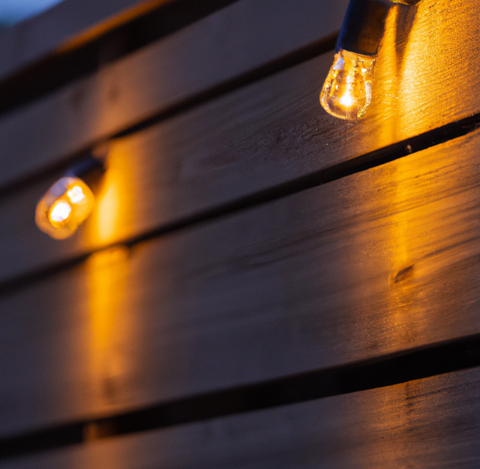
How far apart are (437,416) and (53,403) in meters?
0.88

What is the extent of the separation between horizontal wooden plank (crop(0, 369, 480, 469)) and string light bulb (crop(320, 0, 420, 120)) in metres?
0.46

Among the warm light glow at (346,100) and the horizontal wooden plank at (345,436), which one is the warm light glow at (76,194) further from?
the warm light glow at (346,100)

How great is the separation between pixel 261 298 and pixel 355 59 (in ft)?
1.53

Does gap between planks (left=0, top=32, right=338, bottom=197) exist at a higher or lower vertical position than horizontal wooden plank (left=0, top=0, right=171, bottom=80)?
lower

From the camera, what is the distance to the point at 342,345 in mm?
855

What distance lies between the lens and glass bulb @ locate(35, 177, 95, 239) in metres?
1.16

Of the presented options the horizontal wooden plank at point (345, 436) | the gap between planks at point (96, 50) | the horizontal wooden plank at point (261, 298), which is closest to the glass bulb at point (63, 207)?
the horizontal wooden plank at point (261, 298)

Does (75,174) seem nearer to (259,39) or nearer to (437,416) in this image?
(259,39)

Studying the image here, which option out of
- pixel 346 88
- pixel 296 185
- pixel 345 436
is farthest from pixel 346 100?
pixel 345 436

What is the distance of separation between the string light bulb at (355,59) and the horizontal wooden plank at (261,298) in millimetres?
142

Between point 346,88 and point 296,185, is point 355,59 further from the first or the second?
point 296,185

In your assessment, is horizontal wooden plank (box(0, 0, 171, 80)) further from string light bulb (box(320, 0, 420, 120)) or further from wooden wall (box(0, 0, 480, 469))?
string light bulb (box(320, 0, 420, 120))

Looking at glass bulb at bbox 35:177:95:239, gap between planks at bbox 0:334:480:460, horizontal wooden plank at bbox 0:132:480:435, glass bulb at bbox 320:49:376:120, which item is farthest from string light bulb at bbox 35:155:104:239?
glass bulb at bbox 320:49:376:120

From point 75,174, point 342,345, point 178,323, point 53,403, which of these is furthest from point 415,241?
point 53,403
